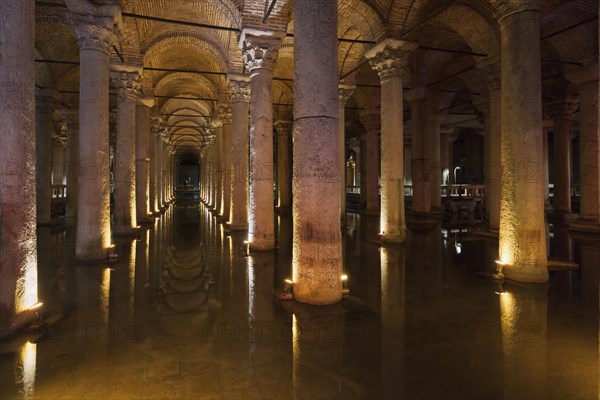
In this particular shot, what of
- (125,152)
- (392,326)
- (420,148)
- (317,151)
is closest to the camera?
(392,326)

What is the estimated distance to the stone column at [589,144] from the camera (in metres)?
12.3

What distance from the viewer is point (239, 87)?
11758 mm

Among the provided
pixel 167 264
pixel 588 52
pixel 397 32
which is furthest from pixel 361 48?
pixel 167 264

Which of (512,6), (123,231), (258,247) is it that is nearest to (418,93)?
(512,6)

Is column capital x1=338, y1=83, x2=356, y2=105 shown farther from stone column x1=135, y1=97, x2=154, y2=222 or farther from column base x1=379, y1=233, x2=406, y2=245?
stone column x1=135, y1=97, x2=154, y2=222

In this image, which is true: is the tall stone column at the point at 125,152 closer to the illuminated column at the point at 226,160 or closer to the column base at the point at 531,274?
the illuminated column at the point at 226,160

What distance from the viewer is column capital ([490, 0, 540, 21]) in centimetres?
609

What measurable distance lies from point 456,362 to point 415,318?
1.16m

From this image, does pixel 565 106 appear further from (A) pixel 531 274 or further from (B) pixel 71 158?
(B) pixel 71 158

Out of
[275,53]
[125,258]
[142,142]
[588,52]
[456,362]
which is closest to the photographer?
Result: [456,362]

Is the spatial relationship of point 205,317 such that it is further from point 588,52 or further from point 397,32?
point 588,52

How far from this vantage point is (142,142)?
15.0 m

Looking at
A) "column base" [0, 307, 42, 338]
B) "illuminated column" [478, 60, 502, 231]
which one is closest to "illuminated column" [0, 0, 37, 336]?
"column base" [0, 307, 42, 338]

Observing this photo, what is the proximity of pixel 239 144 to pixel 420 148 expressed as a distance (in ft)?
27.5
